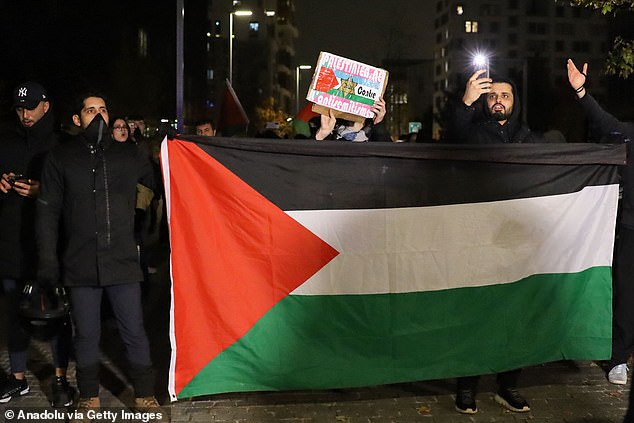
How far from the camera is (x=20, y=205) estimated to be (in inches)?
220

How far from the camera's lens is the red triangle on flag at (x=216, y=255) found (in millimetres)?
4887

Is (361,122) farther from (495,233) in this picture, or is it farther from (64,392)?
(64,392)

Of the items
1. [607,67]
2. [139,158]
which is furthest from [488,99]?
[607,67]

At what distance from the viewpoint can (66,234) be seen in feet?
16.4

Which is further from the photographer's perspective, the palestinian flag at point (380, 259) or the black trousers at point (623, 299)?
the black trousers at point (623, 299)

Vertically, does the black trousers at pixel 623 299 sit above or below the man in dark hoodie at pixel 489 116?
below

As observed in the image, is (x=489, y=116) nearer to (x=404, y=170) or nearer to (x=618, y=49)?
(x=404, y=170)

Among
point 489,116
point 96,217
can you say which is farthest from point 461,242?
point 96,217

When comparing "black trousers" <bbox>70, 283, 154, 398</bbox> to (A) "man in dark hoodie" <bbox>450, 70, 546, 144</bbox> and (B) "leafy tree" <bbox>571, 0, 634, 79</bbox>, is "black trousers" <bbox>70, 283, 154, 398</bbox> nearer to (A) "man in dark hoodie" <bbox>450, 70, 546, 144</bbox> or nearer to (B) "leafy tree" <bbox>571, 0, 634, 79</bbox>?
(A) "man in dark hoodie" <bbox>450, 70, 546, 144</bbox>

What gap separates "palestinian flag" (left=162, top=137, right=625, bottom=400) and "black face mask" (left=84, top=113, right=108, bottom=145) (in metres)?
0.46

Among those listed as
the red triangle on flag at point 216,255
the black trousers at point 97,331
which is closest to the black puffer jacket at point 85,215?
the black trousers at point 97,331

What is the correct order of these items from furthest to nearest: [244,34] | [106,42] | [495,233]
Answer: [244,34], [106,42], [495,233]

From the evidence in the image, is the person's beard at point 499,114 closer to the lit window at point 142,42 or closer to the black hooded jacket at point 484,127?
the black hooded jacket at point 484,127

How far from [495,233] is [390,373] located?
1154mm
